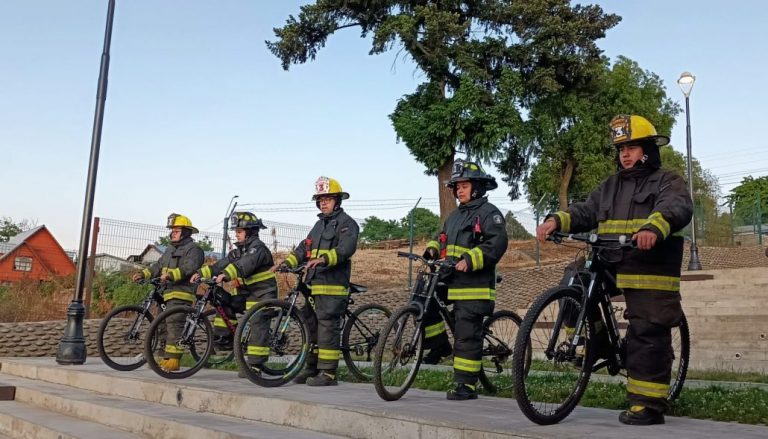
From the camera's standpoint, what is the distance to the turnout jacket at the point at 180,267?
30.8 ft

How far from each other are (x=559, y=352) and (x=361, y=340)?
359cm

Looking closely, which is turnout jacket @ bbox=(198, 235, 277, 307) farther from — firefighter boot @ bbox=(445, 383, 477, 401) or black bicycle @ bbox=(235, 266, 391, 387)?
firefighter boot @ bbox=(445, 383, 477, 401)

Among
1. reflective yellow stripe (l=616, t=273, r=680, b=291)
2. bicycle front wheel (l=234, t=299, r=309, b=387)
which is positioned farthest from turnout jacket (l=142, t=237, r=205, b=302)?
reflective yellow stripe (l=616, t=273, r=680, b=291)

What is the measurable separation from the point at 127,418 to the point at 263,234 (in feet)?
39.3

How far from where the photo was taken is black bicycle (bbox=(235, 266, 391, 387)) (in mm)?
7160

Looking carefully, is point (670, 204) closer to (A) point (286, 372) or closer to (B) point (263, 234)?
(A) point (286, 372)

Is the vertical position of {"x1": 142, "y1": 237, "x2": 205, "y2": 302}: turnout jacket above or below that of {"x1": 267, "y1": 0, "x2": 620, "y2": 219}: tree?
below

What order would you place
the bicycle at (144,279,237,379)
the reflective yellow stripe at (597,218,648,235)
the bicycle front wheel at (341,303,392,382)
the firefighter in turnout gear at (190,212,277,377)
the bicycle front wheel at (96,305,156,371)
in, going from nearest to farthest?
the reflective yellow stripe at (597,218,648,235), the bicycle front wheel at (341,303,392,382), the bicycle at (144,279,237,379), the firefighter in turnout gear at (190,212,277,377), the bicycle front wheel at (96,305,156,371)

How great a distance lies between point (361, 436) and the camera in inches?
191

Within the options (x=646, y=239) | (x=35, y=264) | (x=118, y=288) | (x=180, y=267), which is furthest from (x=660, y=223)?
(x=35, y=264)

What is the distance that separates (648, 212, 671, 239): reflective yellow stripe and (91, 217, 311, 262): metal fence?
1294 cm

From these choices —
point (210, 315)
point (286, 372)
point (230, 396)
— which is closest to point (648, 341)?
point (230, 396)

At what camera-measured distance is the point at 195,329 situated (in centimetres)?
835

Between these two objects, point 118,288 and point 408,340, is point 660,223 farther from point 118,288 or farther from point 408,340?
point 118,288
